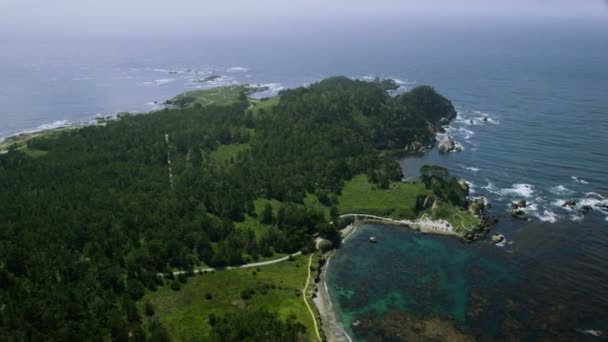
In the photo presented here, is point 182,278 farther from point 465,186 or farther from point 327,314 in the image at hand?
point 465,186

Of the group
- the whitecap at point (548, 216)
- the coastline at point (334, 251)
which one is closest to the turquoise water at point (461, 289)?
the coastline at point (334, 251)

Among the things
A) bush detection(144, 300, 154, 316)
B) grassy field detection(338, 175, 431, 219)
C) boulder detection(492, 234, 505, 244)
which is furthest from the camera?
grassy field detection(338, 175, 431, 219)

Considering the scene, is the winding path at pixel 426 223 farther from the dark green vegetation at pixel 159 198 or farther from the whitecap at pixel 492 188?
the whitecap at pixel 492 188

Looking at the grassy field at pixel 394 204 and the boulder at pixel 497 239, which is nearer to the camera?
the boulder at pixel 497 239

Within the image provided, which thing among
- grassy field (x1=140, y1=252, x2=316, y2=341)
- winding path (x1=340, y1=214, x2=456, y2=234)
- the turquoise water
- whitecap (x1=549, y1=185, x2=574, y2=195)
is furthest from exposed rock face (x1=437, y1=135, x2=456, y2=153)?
grassy field (x1=140, y1=252, x2=316, y2=341)

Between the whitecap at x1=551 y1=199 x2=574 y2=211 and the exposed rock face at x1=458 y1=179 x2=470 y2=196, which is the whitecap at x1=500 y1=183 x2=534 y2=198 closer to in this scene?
the whitecap at x1=551 y1=199 x2=574 y2=211

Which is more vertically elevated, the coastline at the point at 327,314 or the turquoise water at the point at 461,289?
the turquoise water at the point at 461,289
